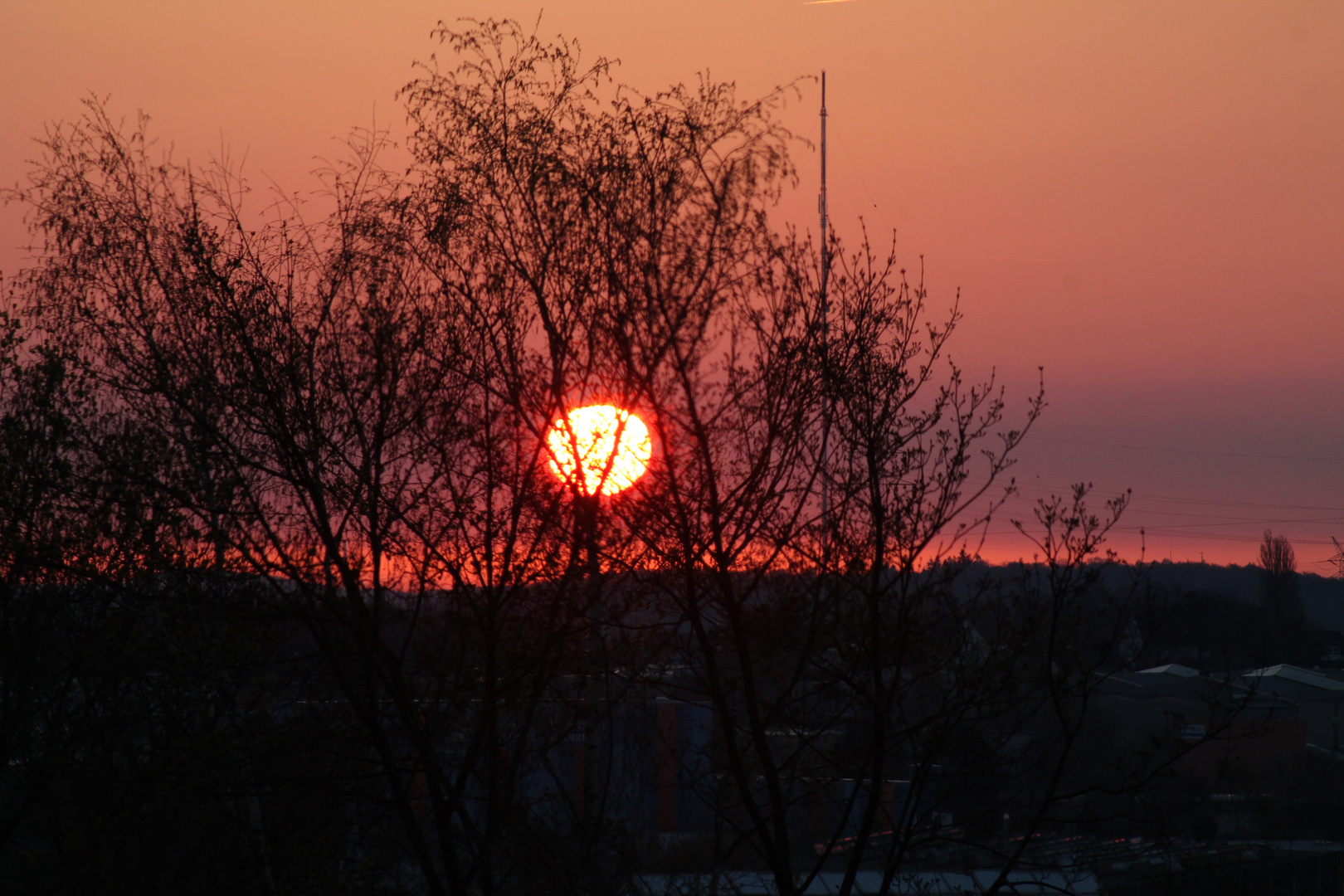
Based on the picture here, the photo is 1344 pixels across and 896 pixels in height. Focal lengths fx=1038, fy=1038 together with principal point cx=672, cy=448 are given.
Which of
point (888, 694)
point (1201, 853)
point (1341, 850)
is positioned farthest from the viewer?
point (1341, 850)

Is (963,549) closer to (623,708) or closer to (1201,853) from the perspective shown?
(623,708)

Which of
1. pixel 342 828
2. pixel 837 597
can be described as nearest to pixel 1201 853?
pixel 837 597

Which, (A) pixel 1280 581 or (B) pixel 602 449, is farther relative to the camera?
(A) pixel 1280 581

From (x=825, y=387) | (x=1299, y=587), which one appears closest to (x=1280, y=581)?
(x=1299, y=587)

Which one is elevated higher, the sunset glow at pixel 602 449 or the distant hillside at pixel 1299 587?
the distant hillside at pixel 1299 587

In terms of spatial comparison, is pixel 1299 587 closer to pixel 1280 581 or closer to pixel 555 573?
pixel 1280 581

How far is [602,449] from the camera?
7.07m

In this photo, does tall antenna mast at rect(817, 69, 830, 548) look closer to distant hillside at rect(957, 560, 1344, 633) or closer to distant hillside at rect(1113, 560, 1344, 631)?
distant hillside at rect(957, 560, 1344, 633)

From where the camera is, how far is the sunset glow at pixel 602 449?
6.98 meters

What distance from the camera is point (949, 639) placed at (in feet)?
24.4

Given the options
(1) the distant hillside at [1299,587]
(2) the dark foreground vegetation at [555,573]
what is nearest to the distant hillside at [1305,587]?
(1) the distant hillside at [1299,587]

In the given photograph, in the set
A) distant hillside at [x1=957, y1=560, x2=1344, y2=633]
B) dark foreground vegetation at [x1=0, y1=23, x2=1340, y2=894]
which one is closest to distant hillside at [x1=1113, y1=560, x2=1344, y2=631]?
distant hillside at [x1=957, y1=560, x2=1344, y2=633]

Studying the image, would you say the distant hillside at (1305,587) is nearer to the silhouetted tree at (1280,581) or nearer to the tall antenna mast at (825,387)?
the silhouetted tree at (1280,581)

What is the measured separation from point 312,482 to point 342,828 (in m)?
3.78
